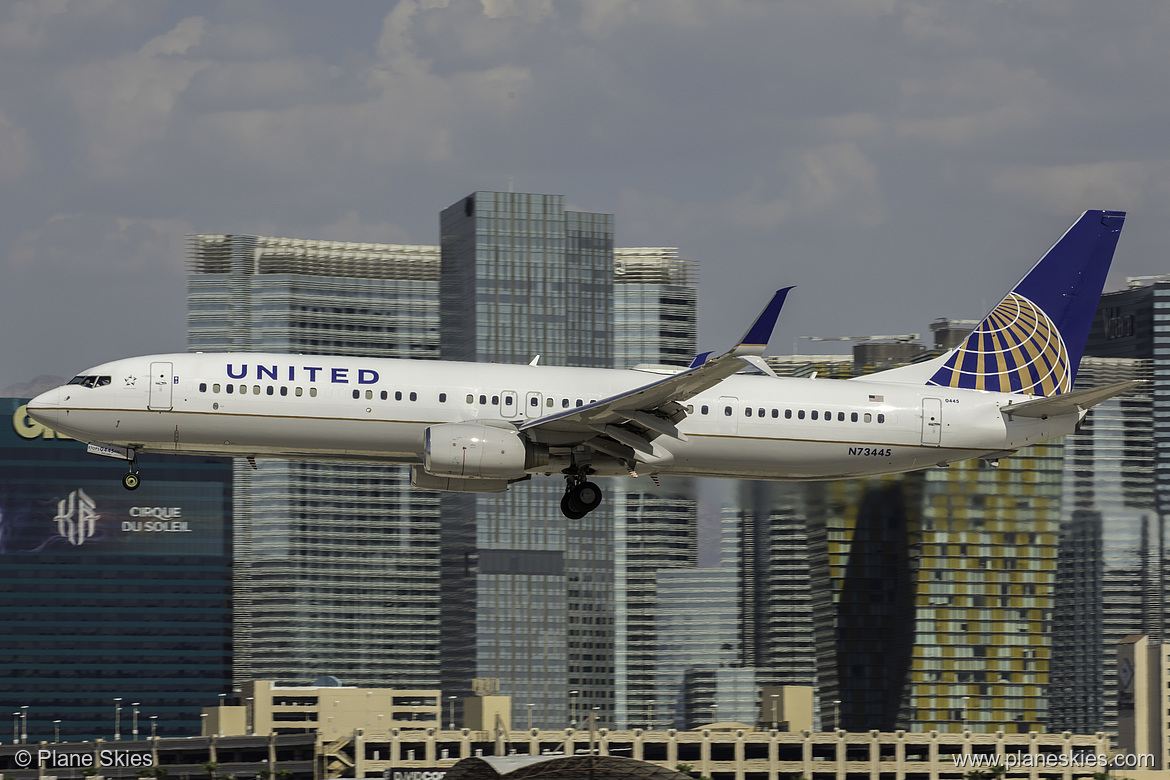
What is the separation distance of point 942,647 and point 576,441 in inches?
5910

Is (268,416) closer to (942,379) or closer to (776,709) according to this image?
(942,379)

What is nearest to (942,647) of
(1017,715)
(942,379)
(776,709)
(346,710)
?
(1017,715)

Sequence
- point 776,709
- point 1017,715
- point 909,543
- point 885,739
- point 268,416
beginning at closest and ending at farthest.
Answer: point 268,416
point 909,543
point 885,739
point 776,709
point 1017,715

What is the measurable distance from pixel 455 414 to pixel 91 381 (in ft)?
34.9

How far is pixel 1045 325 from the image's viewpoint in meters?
53.8

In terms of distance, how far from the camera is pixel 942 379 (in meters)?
51.9

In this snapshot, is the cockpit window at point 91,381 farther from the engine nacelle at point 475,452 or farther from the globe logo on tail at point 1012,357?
the globe logo on tail at point 1012,357

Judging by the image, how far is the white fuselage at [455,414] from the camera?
45.6m

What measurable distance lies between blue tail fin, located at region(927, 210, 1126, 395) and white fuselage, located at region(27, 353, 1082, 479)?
9.48 ft

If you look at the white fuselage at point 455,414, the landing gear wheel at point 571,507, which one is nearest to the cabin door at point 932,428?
the white fuselage at point 455,414

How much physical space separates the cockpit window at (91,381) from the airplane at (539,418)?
5 cm

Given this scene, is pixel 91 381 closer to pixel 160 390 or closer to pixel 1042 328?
pixel 160 390

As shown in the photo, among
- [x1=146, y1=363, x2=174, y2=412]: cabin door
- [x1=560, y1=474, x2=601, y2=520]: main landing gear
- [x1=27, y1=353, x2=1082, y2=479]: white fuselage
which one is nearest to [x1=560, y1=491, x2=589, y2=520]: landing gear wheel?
[x1=560, y1=474, x2=601, y2=520]: main landing gear

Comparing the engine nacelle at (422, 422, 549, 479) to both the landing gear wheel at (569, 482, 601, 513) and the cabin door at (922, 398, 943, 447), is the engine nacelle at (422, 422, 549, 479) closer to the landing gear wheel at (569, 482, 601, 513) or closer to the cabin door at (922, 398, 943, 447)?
the landing gear wheel at (569, 482, 601, 513)
